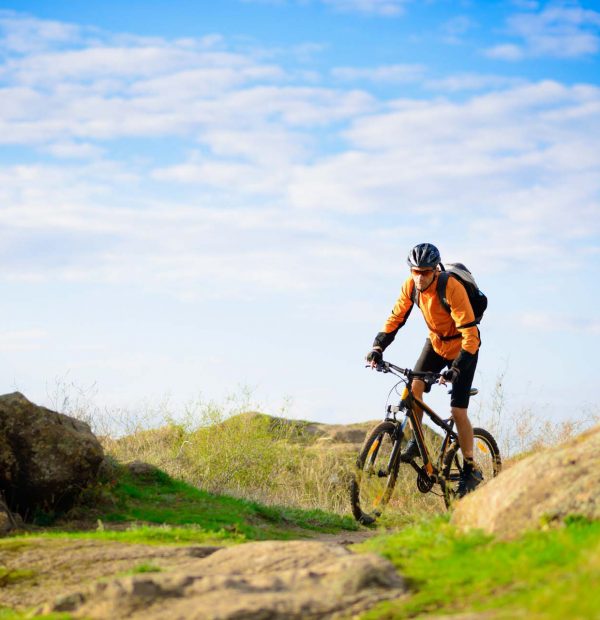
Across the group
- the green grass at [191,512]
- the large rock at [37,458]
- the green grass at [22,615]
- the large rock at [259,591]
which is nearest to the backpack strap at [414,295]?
the green grass at [191,512]

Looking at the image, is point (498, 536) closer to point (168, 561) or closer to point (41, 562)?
point (168, 561)

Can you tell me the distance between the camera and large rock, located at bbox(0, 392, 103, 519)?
10.9 metres

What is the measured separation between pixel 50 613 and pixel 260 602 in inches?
63.0

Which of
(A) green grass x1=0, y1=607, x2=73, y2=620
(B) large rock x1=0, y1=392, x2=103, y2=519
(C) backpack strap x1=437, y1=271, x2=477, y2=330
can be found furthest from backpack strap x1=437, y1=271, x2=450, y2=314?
(A) green grass x1=0, y1=607, x2=73, y2=620

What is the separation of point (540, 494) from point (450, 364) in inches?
196

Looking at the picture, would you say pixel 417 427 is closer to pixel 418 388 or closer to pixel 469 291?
pixel 418 388

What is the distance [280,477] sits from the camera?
17.8m

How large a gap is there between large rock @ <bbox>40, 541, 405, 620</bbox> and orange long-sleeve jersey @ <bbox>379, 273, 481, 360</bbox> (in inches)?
198

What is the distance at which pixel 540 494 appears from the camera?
6.36 meters

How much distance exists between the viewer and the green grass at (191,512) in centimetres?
1064

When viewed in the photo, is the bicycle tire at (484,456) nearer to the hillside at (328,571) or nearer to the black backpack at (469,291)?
the black backpack at (469,291)

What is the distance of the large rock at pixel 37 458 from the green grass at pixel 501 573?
5.75 meters

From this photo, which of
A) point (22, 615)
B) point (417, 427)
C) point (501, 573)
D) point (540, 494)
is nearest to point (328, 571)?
point (501, 573)

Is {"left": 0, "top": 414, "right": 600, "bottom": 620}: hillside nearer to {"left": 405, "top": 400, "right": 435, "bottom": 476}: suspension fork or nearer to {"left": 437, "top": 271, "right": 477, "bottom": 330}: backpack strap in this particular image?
{"left": 405, "top": 400, "right": 435, "bottom": 476}: suspension fork
